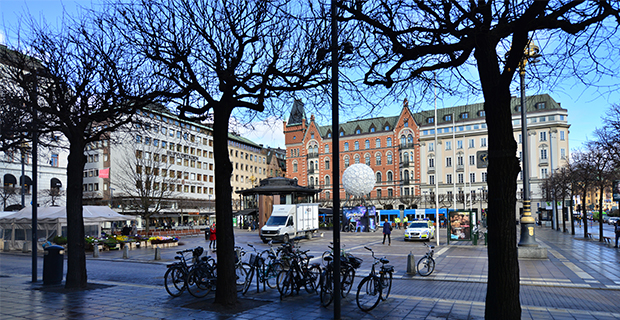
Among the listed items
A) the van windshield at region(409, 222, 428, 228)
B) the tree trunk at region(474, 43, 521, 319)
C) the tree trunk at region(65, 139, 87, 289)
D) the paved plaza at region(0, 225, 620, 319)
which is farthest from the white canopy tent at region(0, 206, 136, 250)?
the tree trunk at region(474, 43, 521, 319)

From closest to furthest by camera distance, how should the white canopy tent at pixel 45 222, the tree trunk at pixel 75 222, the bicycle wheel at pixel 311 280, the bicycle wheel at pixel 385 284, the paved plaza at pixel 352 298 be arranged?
1. the paved plaza at pixel 352 298
2. the bicycle wheel at pixel 385 284
3. the bicycle wheel at pixel 311 280
4. the tree trunk at pixel 75 222
5. the white canopy tent at pixel 45 222

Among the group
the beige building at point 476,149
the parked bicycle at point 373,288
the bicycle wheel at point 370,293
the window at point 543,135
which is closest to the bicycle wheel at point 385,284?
the parked bicycle at point 373,288

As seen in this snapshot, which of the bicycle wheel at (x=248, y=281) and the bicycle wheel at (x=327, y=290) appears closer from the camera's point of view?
the bicycle wheel at (x=327, y=290)

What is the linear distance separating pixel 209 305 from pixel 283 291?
184 cm

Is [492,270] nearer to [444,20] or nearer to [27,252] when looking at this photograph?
[444,20]

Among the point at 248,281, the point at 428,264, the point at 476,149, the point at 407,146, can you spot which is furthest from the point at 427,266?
the point at 407,146

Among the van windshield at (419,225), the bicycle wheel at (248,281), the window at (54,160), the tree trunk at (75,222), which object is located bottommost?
the van windshield at (419,225)

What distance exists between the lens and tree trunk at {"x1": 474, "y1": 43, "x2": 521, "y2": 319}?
20.9 ft

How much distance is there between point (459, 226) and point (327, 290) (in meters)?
21.4

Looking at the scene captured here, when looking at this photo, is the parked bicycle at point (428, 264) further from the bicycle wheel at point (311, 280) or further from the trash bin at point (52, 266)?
the trash bin at point (52, 266)

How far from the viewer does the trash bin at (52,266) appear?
13062mm

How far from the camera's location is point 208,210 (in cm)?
8119

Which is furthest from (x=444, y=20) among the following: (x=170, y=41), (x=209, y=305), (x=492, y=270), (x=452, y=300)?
(x=209, y=305)

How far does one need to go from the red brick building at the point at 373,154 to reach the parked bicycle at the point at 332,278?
72.1 meters
